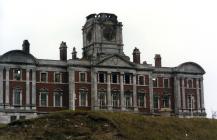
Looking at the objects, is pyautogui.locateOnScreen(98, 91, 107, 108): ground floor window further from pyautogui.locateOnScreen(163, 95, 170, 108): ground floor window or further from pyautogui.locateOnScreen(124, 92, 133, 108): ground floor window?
pyautogui.locateOnScreen(163, 95, 170, 108): ground floor window

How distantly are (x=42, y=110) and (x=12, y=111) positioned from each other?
17.0 feet

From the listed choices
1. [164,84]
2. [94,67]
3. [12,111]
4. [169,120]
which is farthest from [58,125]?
[164,84]

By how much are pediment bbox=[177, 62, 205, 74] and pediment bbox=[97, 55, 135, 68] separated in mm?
10389

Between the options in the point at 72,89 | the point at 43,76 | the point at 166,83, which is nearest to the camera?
the point at 72,89

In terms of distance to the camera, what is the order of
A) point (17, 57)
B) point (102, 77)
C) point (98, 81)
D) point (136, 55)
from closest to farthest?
point (17, 57), point (98, 81), point (102, 77), point (136, 55)

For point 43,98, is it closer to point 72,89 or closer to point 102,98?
point 72,89

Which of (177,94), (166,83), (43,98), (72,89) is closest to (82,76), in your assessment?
(72,89)

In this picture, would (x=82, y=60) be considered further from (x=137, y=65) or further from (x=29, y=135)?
(x=29, y=135)

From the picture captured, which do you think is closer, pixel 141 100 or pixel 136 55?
pixel 141 100

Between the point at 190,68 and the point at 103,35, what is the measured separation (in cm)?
1665

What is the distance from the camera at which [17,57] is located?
85.9 metres

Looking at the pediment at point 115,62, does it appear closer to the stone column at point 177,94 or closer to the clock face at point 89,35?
the clock face at point 89,35

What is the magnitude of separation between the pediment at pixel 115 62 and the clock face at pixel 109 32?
4.59m

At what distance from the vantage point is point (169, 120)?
60.6 metres
